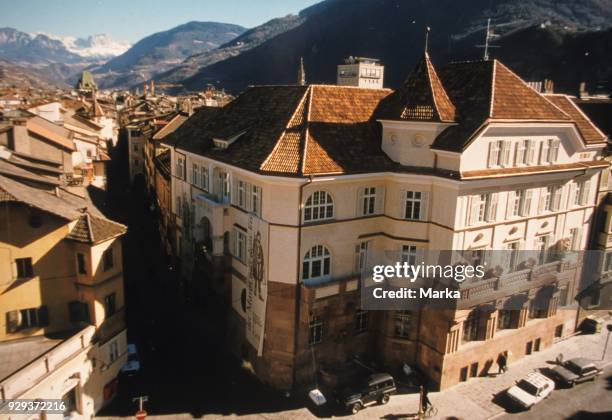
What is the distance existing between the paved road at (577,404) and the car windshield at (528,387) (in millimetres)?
1028

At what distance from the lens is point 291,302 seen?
32906 mm

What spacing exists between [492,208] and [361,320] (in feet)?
41.3

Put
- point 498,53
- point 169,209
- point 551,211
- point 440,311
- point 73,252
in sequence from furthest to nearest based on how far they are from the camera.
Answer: point 498,53, point 169,209, point 551,211, point 440,311, point 73,252

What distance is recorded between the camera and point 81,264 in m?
31.4

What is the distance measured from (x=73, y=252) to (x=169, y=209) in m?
25.1

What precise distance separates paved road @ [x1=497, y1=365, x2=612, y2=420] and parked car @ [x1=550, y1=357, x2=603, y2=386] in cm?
57

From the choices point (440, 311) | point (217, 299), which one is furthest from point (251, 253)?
point (440, 311)

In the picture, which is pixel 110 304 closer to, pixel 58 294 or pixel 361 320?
pixel 58 294

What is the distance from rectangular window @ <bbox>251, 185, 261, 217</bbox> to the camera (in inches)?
1319

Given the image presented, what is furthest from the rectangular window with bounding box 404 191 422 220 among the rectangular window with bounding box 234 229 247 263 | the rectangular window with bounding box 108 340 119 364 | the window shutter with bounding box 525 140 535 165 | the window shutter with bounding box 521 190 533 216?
the rectangular window with bounding box 108 340 119 364

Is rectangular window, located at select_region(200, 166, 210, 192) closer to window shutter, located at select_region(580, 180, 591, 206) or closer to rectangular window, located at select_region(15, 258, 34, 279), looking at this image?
rectangular window, located at select_region(15, 258, 34, 279)

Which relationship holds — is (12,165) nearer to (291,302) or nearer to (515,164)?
(291,302)

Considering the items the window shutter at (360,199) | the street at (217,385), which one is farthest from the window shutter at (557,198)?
the window shutter at (360,199)

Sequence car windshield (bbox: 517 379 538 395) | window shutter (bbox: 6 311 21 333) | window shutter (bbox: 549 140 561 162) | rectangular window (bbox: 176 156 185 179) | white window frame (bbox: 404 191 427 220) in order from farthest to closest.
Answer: rectangular window (bbox: 176 156 185 179) → window shutter (bbox: 549 140 561 162) → car windshield (bbox: 517 379 538 395) → white window frame (bbox: 404 191 427 220) → window shutter (bbox: 6 311 21 333)
